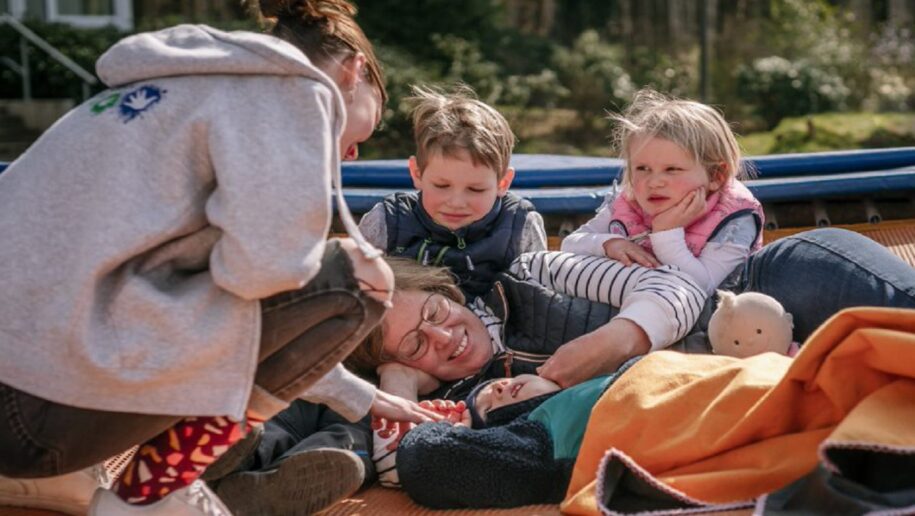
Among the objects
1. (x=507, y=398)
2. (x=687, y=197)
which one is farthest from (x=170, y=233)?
(x=687, y=197)

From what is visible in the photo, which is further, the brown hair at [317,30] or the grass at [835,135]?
the grass at [835,135]

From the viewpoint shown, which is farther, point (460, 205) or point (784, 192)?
point (784, 192)

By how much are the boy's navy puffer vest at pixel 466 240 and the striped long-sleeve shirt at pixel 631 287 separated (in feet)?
0.35

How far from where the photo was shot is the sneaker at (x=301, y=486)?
6.45ft

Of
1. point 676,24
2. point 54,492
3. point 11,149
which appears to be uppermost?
point 54,492

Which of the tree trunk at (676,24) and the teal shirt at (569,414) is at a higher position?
the teal shirt at (569,414)

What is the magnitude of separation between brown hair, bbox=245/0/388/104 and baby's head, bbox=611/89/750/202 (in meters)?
0.79

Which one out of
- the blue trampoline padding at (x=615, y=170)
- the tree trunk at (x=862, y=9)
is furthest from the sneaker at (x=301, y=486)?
the tree trunk at (x=862, y=9)

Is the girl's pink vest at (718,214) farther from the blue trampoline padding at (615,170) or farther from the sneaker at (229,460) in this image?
the sneaker at (229,460)

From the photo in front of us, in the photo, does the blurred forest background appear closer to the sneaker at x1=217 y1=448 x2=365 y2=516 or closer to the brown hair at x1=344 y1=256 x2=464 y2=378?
the brown hair at x1=344 y1=256 x2=464 y2=378

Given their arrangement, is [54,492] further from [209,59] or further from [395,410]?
[209,59]

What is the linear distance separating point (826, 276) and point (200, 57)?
1354mm

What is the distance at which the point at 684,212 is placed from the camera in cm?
264

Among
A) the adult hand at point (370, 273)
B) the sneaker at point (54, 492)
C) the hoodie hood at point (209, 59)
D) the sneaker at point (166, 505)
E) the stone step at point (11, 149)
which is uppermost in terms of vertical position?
the hoodie hood at point (209, 59)
